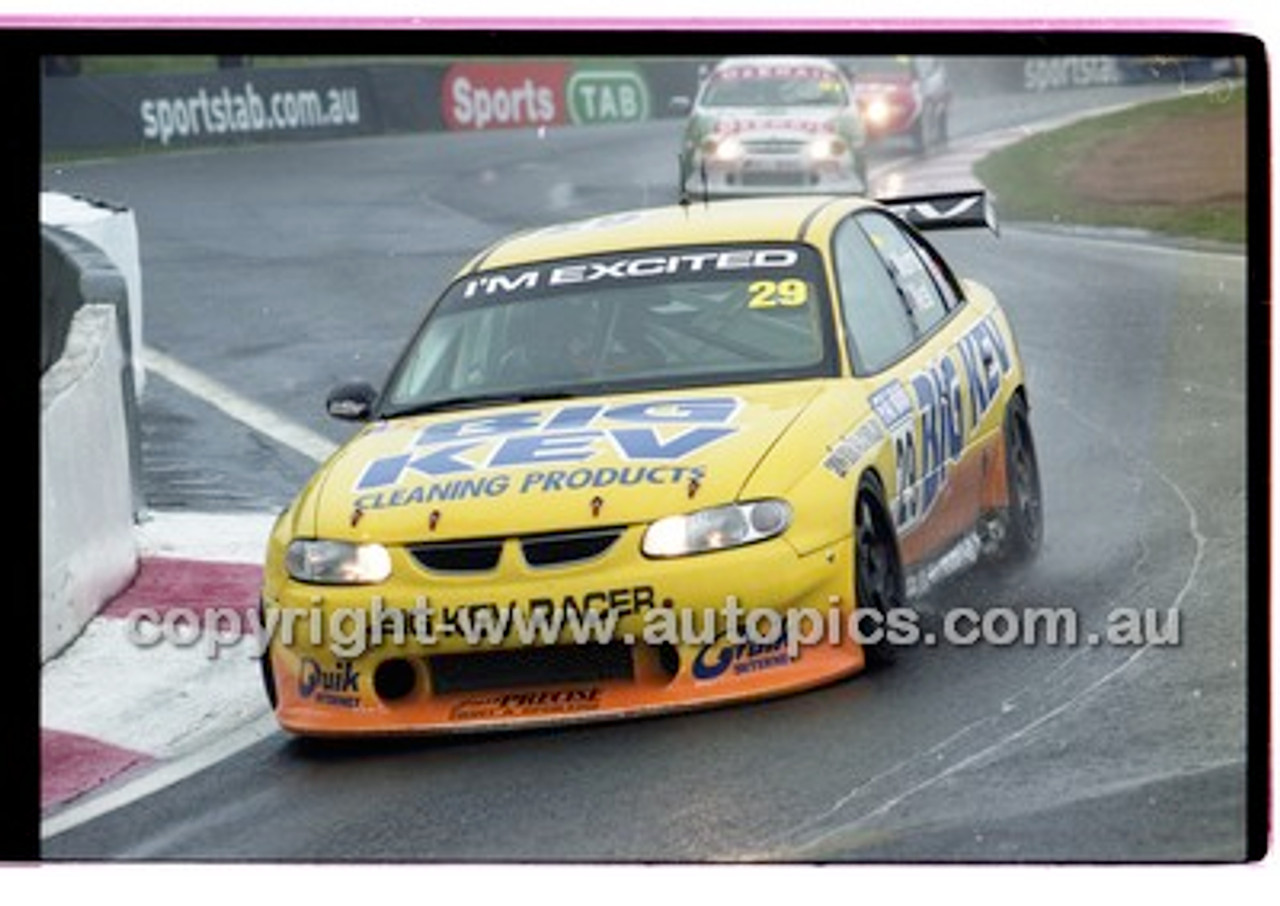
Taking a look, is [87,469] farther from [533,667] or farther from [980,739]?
[980,739]

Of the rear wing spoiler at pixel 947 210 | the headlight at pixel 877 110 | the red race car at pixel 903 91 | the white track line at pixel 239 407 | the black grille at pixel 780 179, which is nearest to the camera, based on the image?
the headlight at pixel 877 110

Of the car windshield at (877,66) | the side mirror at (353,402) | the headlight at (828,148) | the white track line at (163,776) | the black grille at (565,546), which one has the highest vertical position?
the car windshield at (877,66)

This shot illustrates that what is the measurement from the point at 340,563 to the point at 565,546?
0.52 meters

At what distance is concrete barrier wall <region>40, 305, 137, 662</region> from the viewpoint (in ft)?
28.3

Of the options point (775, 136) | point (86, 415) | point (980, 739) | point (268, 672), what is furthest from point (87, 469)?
point (980, 739)

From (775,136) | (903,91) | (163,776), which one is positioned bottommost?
(163,776)

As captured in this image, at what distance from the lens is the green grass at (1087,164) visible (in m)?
7.00

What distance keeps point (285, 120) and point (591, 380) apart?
16.9ft

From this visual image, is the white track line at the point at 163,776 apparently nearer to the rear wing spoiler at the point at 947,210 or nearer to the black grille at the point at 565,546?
the black grille at the point at 565,546

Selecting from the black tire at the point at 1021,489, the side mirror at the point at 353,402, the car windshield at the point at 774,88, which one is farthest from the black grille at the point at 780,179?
the side mirror at the point at 353,402

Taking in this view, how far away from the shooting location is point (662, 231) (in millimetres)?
9078

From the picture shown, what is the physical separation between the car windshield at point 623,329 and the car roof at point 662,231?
0.14 ft

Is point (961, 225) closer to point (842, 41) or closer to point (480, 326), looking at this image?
point (480, 326)

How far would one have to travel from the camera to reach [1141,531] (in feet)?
27.2
